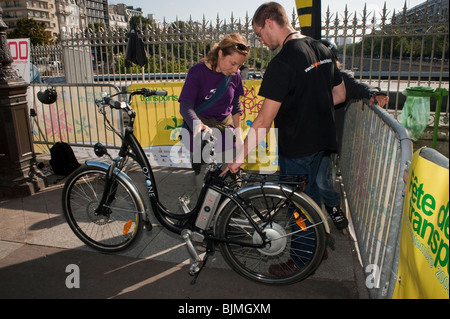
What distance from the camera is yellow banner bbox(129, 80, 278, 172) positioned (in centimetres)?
584

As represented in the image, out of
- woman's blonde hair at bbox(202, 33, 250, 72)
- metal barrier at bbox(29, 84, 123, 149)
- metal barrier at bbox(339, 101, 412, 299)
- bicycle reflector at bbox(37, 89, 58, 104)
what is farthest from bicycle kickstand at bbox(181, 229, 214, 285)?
bicycle reflector at bbox(37, 89, 58, 104)

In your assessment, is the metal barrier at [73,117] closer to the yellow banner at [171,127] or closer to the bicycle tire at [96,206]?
the yellow banner at [171,127]

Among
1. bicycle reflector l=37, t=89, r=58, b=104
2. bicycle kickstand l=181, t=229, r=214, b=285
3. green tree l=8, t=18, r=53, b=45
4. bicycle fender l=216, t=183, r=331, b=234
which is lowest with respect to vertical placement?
bicycle kickstand l=181, t=229, r=214, b=285

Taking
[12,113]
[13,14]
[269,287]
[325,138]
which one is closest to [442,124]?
[325,138]

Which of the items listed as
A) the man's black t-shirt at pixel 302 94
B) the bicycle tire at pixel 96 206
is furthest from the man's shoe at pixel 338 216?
the bicycle tire at pixel 96 206

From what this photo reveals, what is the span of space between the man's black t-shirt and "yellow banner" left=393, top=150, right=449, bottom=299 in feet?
3.26

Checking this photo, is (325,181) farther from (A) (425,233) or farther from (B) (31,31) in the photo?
(B) (31,31)

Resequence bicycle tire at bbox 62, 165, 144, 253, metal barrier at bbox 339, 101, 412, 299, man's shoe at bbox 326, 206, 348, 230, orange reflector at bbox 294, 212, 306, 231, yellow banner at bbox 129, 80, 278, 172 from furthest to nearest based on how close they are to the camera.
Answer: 1. yellow banner at bbox 129, 80, 278, 172
2. man's shoe at bbox 326, 206, 348, 230
3. bicycle tire at bbox 62, 165, 144, 253
4. orange reflector at bbox 294, 212, 306, 231
5. metal barrier at bbox 339, 101, 412, 299

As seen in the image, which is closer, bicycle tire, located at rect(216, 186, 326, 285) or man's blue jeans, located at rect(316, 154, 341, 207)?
bicycle tire, located at rect(216, 186, 326, 285)

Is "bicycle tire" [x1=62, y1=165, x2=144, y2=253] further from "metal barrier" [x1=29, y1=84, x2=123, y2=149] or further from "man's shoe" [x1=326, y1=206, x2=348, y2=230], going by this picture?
"metal barrier" [x1=29, y1=84, x2=123, y2=149]

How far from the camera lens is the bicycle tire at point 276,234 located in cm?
290

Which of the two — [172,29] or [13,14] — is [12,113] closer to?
[172,29]

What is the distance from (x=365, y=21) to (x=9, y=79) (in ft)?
21.3

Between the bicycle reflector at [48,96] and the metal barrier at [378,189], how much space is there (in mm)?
4918
